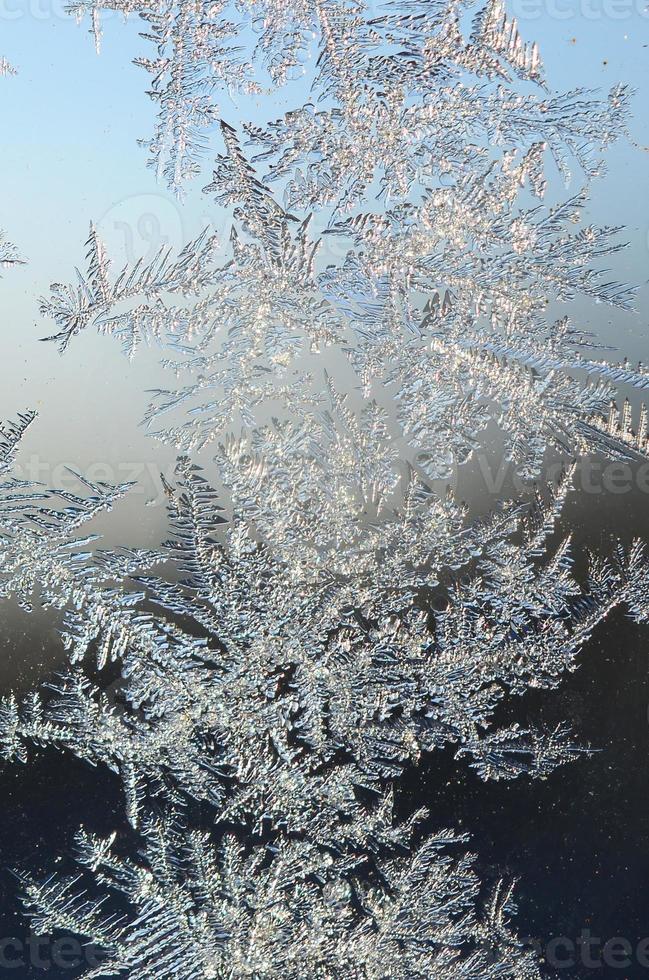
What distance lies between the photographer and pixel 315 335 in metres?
0.48

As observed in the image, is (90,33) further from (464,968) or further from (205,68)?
(464,968)

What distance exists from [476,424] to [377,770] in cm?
28

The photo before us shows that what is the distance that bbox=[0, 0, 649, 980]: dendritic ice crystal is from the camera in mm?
473

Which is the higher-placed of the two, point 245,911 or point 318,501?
point 318,501

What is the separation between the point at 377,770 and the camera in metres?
0.48

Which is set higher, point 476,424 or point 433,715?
point 476,424

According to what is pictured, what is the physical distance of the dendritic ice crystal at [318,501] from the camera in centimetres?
47

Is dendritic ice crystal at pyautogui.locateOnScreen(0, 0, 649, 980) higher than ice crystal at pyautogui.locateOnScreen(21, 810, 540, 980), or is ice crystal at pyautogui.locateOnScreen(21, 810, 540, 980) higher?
dendritic ice crystal at pyautogui.locateOnScreen(0, 0, 649, 980)

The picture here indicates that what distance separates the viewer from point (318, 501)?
1.57ft

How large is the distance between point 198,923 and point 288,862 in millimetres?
83

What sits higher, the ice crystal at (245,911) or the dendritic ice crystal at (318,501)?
the dendritic ice crystal at (318,501)

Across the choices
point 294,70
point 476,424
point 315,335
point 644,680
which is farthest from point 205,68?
point 644,680

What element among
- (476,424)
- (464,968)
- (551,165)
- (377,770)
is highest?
(551,165)

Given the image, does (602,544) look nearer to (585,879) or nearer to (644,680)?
(644,680)
